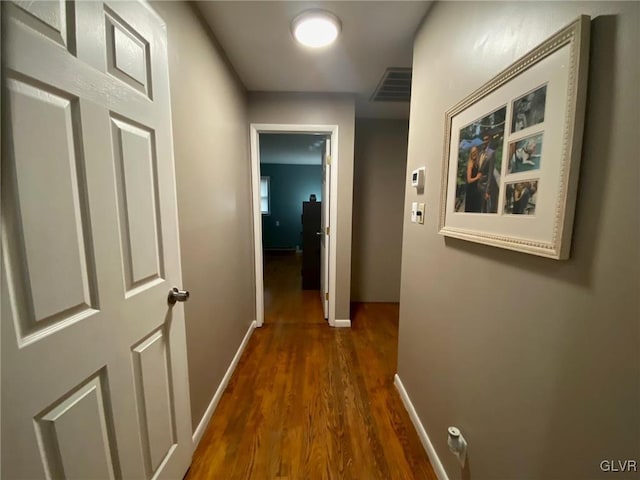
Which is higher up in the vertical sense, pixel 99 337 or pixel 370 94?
pixel 370 94

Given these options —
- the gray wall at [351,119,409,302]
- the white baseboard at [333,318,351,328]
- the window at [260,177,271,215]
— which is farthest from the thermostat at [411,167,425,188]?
the window at [260,177,271,215]

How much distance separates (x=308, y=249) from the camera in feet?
12.9

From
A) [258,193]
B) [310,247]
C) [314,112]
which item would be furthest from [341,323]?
[314,112]

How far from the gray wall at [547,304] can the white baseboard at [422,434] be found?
0.05 meters

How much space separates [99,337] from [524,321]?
1225 mm

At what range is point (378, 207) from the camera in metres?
3.16

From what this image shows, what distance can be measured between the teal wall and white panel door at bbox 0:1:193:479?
18.4 ft

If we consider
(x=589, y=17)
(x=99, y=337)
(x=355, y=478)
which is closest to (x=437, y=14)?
(x=589, y=17)

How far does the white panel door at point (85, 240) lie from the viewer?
0.50 meters

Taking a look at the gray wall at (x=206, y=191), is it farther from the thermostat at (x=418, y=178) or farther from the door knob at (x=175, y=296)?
the thermostat at (x=418, y=178)

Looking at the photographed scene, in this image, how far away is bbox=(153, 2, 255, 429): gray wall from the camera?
121cm

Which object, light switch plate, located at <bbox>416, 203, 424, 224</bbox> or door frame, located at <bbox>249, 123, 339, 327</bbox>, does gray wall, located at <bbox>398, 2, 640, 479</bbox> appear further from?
door frame, located at <bbox>249, 123, 339, 327</bbox>

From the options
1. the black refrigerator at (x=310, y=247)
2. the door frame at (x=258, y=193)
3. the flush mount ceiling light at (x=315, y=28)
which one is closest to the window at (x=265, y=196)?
the black refrigerator at (x=310, y=247)

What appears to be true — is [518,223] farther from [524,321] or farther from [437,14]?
[437,14]
